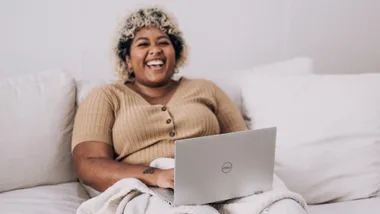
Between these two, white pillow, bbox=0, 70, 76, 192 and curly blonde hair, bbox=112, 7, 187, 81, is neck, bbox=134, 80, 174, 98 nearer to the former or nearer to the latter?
curly blonde hair, bbox=112, 7, 187, 81

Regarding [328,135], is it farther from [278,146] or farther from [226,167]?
[226,167]

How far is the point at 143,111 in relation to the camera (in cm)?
149

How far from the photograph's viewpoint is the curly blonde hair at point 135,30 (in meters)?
1.59

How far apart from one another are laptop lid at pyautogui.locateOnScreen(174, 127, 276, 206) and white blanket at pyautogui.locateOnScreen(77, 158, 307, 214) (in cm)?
2

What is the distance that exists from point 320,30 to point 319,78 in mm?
516

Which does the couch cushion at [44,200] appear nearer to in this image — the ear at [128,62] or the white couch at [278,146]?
the white couch at [278,146]

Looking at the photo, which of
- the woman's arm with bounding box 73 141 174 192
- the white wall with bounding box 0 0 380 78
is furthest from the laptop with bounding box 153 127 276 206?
the white wall with bounding box 0 0 380 78

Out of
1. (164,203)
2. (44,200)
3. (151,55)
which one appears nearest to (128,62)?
(151,55)

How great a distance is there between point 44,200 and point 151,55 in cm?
57

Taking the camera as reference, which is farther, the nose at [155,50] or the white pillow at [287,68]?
the white pillow at [287,68]

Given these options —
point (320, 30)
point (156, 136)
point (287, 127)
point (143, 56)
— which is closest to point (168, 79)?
point (143, 56)

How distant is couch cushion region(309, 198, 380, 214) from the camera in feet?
4.56

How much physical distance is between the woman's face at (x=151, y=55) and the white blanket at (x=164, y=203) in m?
0.49

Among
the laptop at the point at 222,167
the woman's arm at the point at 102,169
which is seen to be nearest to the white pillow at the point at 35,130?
the woman's arm at the point at 102,169
